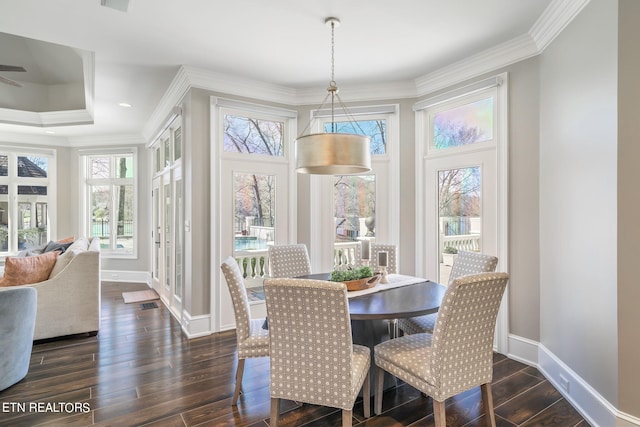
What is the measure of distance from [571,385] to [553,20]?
2.68 meters

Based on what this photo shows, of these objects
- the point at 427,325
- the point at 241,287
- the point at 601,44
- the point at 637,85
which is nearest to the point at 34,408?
the point at 241,287

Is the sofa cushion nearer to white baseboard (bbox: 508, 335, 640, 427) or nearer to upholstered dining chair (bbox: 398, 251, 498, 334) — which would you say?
upholstered dining chair (bbox: 398, 251, 498, 334)

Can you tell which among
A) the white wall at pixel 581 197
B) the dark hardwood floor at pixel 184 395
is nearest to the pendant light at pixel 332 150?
the white wall at pixel 581 197

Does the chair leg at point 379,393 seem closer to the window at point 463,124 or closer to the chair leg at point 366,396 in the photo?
the chair leg at point 366,396

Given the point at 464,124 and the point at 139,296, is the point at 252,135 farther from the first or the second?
the point at 139,296

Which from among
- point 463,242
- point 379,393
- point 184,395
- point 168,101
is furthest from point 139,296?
point 463,242

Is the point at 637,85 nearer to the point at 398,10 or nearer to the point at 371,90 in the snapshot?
the point at 398,10

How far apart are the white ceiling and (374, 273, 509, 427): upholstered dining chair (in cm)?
208

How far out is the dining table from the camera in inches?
79.2

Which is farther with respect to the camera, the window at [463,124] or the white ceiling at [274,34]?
the window at [463,124]

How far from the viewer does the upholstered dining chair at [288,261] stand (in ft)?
10.9

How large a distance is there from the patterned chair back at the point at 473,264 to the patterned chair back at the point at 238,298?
1.58m

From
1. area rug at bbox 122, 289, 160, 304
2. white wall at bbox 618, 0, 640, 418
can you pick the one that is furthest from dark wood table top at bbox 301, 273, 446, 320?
area rug at bbox 122, 289, 160, 304

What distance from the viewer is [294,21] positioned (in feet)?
8.95
